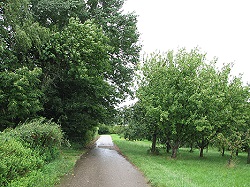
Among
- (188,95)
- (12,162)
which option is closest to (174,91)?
(188,95)

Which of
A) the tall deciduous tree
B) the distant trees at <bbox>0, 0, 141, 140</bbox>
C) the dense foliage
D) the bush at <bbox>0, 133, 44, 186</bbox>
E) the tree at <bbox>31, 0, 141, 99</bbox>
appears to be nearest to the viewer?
the bush at <bbox>0, 133, 44, 186</bbox>

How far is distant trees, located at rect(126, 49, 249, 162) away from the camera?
19.0 m

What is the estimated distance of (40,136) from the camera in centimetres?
1120

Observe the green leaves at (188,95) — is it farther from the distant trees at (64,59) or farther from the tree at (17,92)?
the tree at (17,92)

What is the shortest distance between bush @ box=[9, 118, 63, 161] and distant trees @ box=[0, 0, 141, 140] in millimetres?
2578

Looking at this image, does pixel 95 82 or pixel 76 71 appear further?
pixel 95 82

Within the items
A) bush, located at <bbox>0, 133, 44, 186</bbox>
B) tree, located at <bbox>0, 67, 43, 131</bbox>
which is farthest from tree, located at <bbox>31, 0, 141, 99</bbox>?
bush, located at <bbox>0, 133, 44, 186</bbox>

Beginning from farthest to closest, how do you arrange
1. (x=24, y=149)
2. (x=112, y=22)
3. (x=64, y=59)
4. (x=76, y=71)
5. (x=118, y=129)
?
(x=118, y=129) < (x=112, y=22) < (x=64, y=59) < (x=76, y=71) < (x=24, y=149)

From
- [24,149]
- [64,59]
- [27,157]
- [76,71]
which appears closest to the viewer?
[24,149]

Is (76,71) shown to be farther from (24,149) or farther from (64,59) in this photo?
(24,149)

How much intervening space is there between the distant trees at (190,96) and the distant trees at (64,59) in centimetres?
346

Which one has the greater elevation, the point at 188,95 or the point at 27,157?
the point at 188,95

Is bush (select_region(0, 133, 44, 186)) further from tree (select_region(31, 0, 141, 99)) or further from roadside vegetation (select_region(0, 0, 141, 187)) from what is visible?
tree (select_region(31, 0, 141, 99))

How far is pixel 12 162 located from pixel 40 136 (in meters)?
4.20
